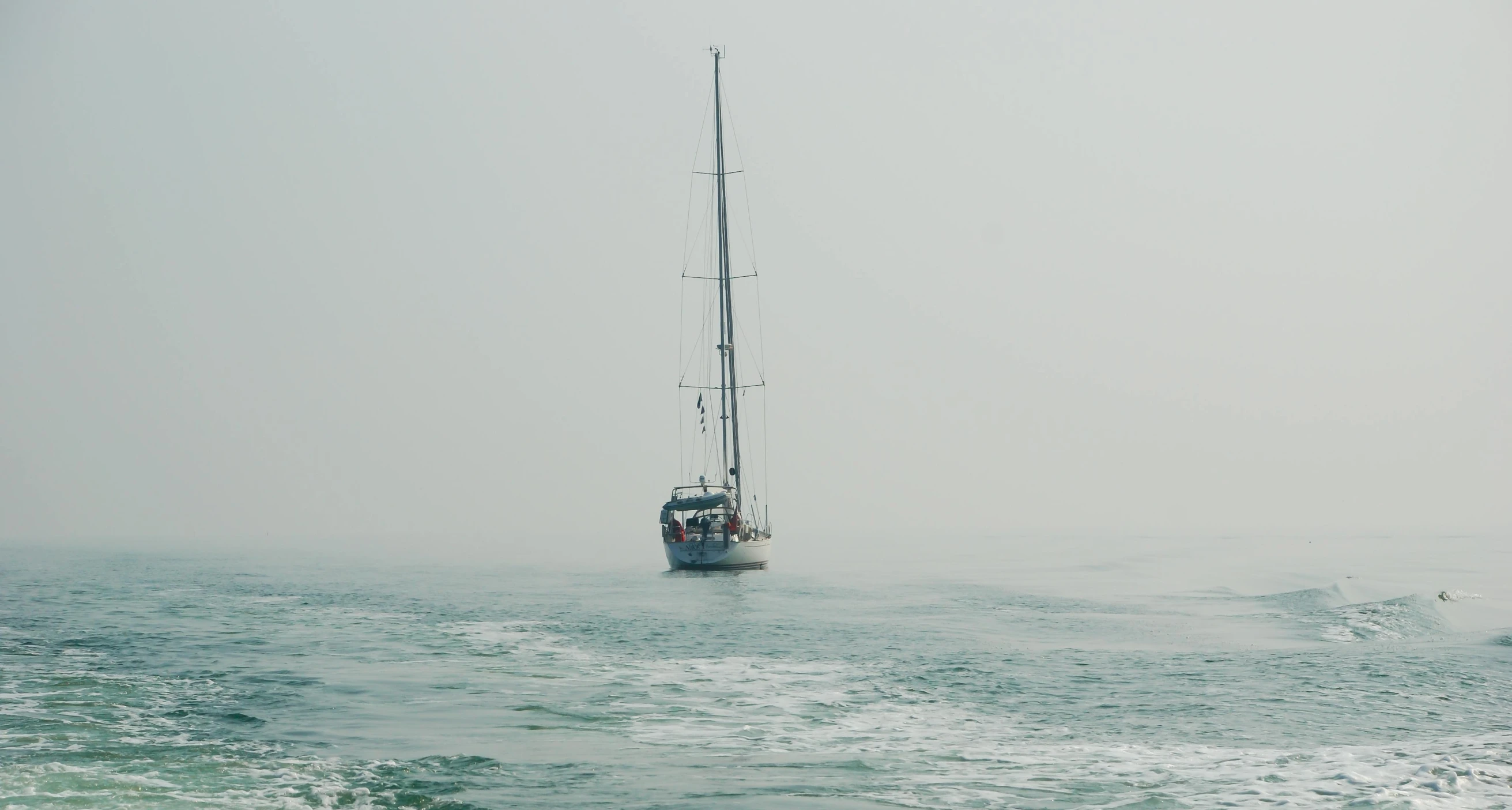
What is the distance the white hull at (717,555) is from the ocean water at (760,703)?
14076 millimetres

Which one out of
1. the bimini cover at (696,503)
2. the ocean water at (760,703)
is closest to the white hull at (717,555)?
the bimini cover at (696,503)

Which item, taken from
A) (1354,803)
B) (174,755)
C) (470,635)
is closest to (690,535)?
(470,635)

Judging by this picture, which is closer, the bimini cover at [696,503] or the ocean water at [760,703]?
the ocean water at [760,703]

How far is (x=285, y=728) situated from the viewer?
59.0 feet

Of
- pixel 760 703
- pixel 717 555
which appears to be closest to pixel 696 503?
pixel 717 555

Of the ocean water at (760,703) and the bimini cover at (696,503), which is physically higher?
the bimini cover at (696,503)

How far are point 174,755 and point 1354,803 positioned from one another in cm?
1571

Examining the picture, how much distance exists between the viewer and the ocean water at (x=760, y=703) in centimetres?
1425

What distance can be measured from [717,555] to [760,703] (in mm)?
40193

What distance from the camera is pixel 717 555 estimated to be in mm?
60812

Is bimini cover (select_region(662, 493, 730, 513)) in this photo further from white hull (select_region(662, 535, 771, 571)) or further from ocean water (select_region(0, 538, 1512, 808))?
ocean water (select_region(0, 538, 1512, 808))

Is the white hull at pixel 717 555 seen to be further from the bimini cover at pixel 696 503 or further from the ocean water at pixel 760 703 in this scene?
the ocean water at pixel 760 703

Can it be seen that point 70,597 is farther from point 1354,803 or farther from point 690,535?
point 1354,803

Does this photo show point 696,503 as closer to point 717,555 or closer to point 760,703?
point 717,555
